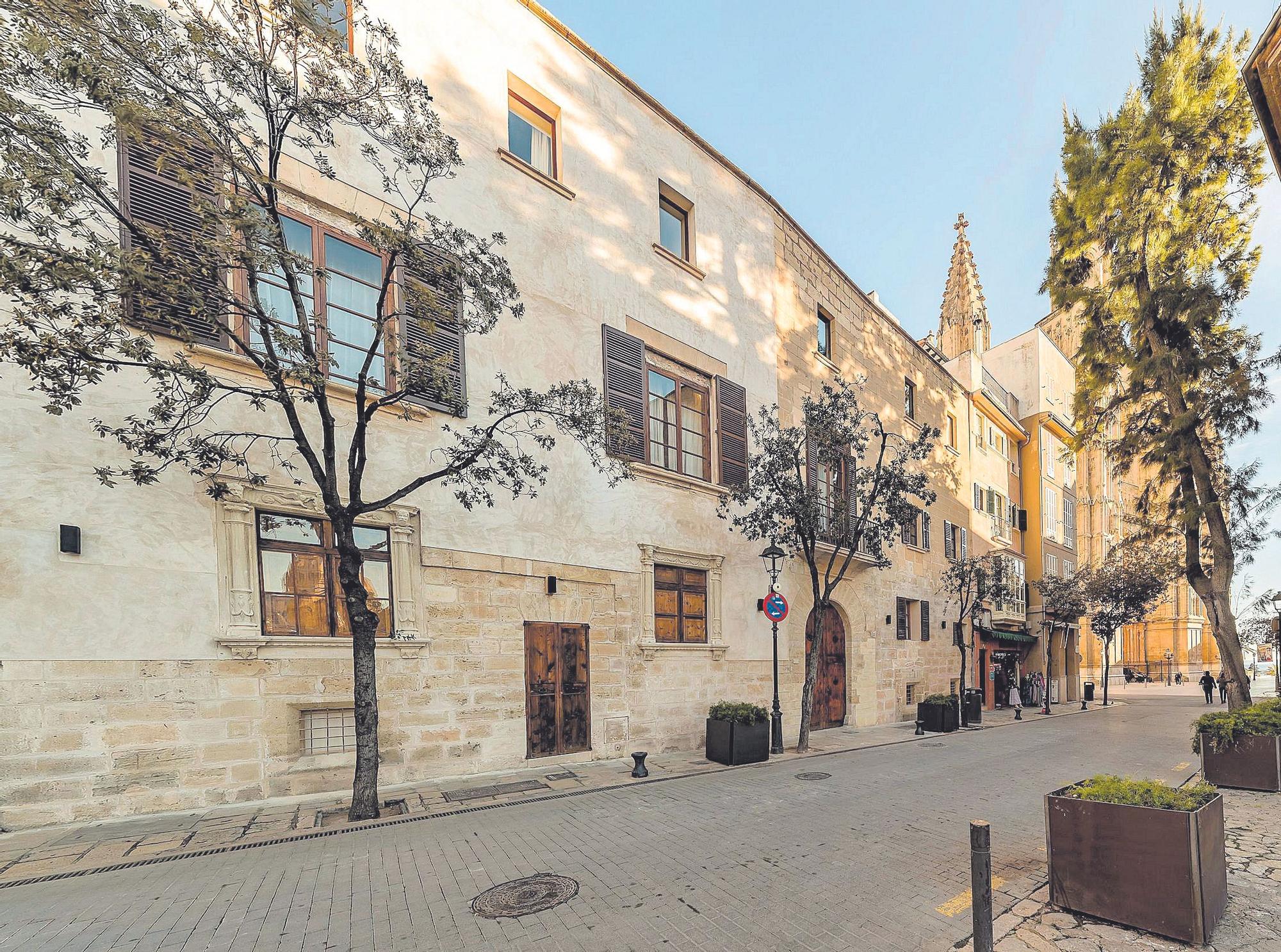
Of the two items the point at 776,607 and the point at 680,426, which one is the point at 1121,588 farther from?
the point at 680,426

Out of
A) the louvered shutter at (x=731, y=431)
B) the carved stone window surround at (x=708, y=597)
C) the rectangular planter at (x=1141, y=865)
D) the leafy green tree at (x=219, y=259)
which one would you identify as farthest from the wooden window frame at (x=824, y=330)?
the rectangular planter at (x=1141, y=865)

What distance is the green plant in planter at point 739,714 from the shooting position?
1098cm

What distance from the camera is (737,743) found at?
1073 cm

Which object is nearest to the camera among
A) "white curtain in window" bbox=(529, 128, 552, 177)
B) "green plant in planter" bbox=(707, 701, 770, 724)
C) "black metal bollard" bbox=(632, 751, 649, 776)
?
"black metal bollard" bbox=(632, 751, 649, 776)

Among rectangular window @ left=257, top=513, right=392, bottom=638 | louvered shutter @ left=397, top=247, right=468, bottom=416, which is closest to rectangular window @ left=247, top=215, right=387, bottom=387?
louvered shutter @ left=397, top=247, right=468, bottom=416

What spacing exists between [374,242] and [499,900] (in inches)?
249

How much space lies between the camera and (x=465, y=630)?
30.6ft

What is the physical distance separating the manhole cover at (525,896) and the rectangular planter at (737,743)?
595 cm

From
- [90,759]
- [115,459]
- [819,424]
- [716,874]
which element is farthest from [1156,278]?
[90,759]

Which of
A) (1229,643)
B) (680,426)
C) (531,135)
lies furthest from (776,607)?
(531,135)

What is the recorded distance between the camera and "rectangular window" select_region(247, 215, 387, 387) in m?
8.41

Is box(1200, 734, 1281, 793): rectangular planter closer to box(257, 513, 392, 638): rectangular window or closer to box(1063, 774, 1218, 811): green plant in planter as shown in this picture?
box(1063, 774, 1218, 811): green plant in planter

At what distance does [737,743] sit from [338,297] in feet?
32.2

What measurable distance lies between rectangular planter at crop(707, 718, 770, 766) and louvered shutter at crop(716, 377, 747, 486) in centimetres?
518
